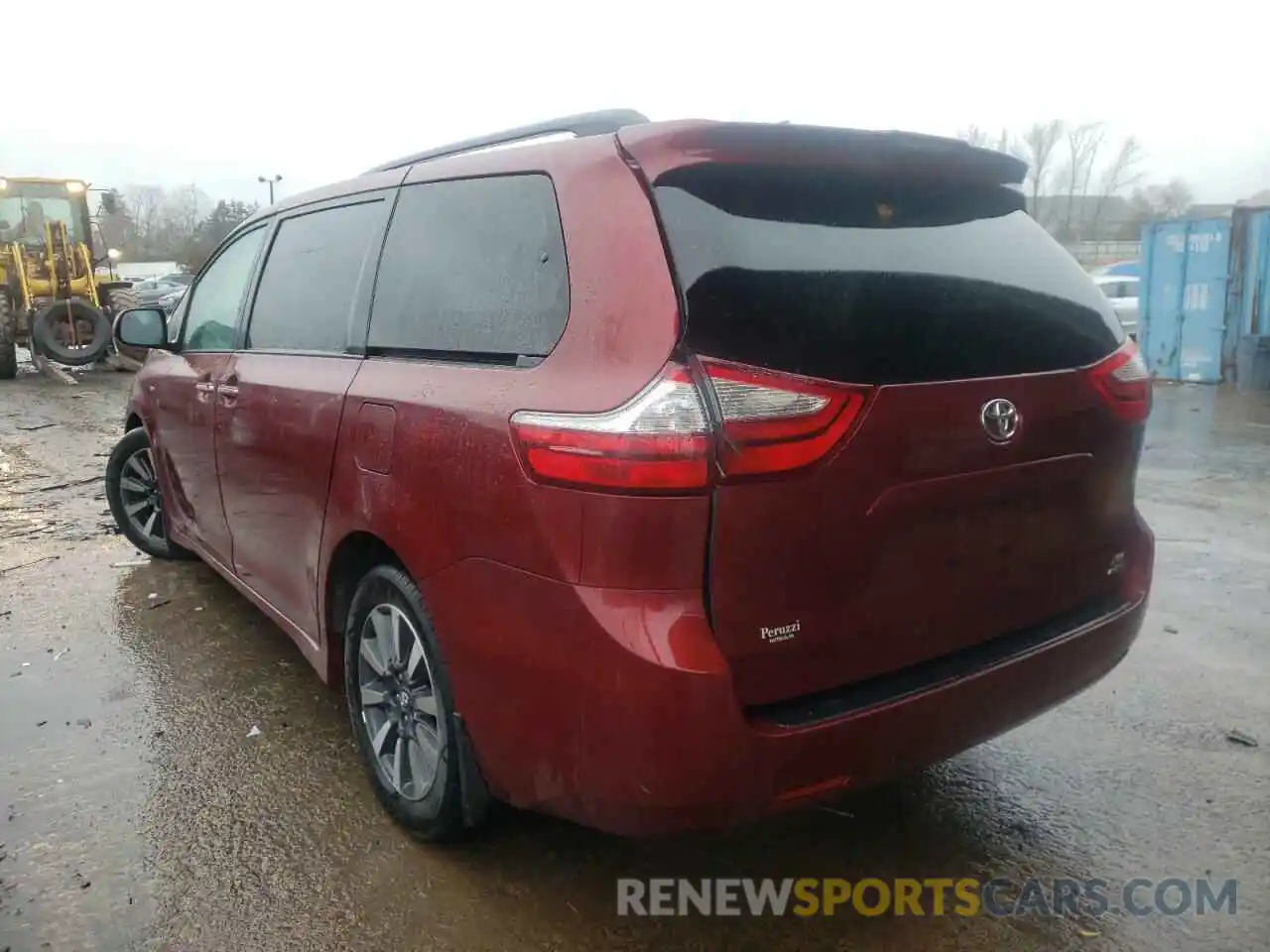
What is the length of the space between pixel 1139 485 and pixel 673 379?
241 inches

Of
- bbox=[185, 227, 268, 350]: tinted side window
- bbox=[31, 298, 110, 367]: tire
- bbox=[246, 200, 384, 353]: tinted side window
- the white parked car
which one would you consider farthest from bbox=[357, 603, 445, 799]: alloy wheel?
the white parked car

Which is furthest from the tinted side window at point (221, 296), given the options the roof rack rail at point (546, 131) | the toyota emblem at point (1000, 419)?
the toyota emblem at point (1000, 419)

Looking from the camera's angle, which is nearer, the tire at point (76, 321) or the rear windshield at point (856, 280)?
the rear windshield at point (856, 280)

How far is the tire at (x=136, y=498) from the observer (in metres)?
5.14

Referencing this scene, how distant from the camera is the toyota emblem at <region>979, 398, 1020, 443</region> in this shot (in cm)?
215

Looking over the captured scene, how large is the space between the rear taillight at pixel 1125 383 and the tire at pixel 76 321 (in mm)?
15977

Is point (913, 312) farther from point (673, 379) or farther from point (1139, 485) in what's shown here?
point (1139, 485)

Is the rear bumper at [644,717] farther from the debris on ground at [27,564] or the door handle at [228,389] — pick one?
the debris on ground at [27,564]

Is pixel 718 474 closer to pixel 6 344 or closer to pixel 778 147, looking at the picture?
pixel 778 147

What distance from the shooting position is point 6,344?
1490 centimetres

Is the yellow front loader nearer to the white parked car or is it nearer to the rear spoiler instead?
the rear spoiler

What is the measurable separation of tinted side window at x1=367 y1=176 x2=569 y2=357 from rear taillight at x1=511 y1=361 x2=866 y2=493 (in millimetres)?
321

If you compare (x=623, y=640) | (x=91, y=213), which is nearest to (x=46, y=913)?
(x=623, y=640)

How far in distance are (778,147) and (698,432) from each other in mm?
680
